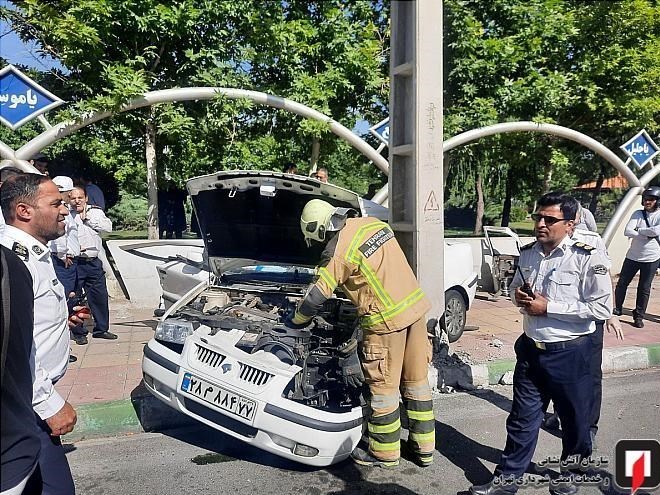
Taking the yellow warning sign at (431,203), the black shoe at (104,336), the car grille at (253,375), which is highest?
the yellow warning sign at (431,203)

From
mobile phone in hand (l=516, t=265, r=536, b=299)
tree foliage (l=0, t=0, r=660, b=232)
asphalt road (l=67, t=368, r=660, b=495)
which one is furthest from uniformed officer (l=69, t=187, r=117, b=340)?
mobile phone in hand (l=516, t=265, r=536, b=299)

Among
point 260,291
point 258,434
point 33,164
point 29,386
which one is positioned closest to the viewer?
point 29,386

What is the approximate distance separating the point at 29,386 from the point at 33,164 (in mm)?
5397

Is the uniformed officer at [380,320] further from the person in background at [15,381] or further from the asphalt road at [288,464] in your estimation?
the person in background at [15,381]

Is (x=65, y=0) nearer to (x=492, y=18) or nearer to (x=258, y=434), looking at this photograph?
(x=258, y=434)

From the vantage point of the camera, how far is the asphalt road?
3137 mm

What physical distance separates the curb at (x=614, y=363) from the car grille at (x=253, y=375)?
2522 mm

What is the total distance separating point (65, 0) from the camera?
7.00 meters

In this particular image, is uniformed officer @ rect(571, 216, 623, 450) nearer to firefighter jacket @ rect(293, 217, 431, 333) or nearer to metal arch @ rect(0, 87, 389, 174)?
firefighter jacket @ rect(293, 217, 431, 333)

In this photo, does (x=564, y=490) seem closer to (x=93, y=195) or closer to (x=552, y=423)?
(x=552, y=423)

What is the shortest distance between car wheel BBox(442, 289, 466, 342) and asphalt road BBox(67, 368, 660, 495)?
163 cm

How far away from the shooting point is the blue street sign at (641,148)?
921 centimetres

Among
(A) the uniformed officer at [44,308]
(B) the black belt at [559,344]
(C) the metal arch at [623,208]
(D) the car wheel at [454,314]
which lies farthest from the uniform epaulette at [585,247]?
(C) the metal arch at [623,208]

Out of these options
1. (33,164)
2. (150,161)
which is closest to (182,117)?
(150,161)
